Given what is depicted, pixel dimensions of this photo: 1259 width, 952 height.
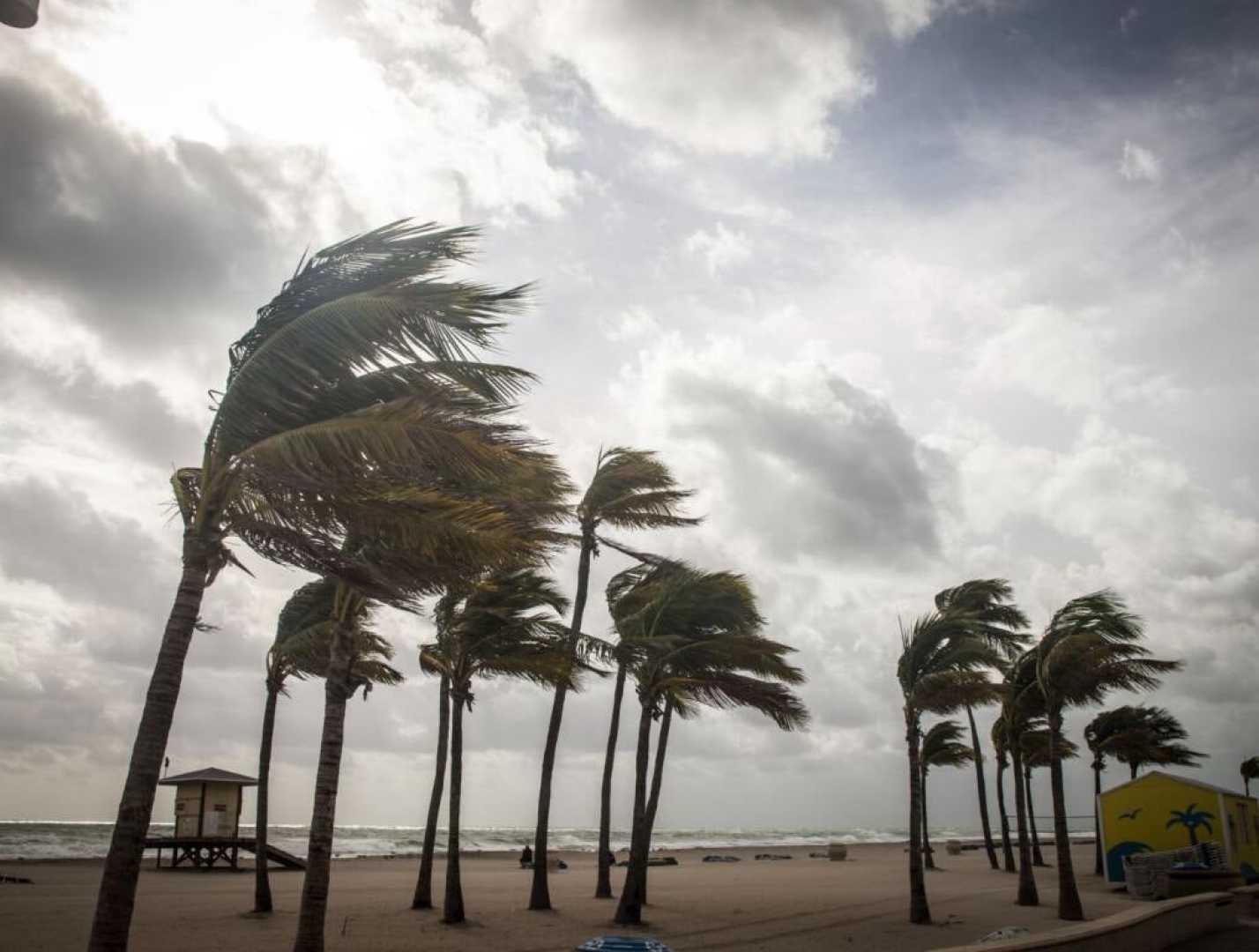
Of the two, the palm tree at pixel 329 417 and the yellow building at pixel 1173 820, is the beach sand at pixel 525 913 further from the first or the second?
the palm tree at pixel 329 417

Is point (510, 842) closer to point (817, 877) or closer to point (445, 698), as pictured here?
point (817, 877)

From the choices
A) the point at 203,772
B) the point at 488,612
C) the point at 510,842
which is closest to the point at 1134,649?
the point at 488,612

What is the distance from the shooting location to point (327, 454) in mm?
8484

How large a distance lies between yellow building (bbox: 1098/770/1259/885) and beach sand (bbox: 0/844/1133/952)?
190 centimetres

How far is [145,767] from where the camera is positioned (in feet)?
26.3

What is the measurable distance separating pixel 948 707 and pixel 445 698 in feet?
36.8

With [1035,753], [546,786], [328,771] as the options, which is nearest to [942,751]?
[1035,753]

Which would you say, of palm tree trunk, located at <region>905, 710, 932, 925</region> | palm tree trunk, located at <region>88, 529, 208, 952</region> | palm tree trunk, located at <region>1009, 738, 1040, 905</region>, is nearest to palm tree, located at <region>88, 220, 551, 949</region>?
palm tree trunk, located at <region>88, 529, 208, 952</region>

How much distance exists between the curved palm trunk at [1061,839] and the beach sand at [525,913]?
671mm

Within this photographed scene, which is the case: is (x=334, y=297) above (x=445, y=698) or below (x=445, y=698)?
above

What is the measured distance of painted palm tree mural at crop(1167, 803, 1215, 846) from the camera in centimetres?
2708

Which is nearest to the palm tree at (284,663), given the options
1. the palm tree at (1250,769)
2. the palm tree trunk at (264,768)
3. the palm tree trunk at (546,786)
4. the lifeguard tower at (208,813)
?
the palm tree trunk at (264,768)

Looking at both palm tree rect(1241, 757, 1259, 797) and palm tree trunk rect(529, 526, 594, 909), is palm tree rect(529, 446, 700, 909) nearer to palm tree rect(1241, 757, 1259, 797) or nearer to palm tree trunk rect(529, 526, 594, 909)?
palm tree trunk rect(529, 526, 594, 909)

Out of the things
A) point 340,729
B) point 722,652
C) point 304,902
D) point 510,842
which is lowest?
point 510,842
